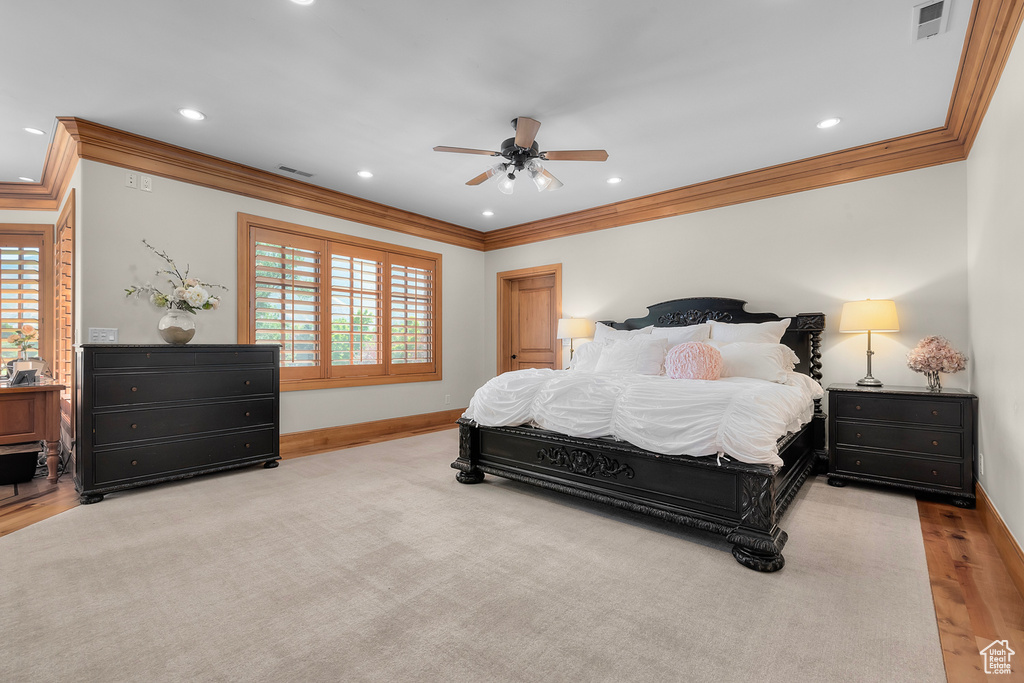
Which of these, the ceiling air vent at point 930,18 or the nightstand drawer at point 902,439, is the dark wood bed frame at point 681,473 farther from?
the ceiling air vent at point 930,18

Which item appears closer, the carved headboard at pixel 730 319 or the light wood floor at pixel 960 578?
the light wood floor at pixel 960 578

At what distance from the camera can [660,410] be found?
8.68 ft

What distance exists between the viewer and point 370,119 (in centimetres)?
337

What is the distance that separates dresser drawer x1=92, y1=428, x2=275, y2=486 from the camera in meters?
3.23

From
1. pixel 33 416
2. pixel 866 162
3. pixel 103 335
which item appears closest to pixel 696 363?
pixel 866 162

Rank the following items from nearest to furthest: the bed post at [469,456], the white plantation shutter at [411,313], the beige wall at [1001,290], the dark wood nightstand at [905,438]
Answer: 1. the beige wall at [1001,290]
2. the dark wood nightstand at [905,438]
3. the bed post at [469,456]
4. the white plantation shutter at [411,313]

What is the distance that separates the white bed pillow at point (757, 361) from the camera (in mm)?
3557

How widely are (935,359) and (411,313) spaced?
196 inches

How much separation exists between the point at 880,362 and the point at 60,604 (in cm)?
522

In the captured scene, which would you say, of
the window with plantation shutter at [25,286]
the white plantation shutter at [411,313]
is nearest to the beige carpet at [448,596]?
the window with plantation shutter at [25,286]

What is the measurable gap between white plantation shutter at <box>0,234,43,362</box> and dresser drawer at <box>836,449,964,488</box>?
7.04m

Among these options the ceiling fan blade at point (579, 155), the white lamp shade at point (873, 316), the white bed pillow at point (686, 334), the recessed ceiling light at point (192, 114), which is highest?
the recessed ceiling light at point (192, 114)

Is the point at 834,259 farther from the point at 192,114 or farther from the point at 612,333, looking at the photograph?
the point at 192,114

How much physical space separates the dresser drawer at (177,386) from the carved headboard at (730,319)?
140 inches
